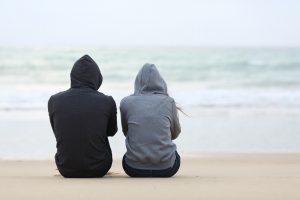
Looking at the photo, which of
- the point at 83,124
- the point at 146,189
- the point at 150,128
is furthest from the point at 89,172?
the point at 146,189

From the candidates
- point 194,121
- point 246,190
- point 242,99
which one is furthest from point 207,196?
point 242,99

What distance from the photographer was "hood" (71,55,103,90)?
18.0 feet

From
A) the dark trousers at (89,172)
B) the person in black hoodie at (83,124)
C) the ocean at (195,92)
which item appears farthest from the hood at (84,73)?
the ocean at (195,92)

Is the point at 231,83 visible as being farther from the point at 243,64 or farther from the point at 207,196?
the point at 207,196

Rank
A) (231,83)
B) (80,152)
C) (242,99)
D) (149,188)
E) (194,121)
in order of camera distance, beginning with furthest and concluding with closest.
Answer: (231,83)
(242,99)
(194,121)
(80,152)
(149,188)

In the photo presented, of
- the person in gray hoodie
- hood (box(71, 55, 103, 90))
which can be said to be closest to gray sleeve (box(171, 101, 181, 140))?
the person in gray hoodie

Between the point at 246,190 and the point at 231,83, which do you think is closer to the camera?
the point at 246,190

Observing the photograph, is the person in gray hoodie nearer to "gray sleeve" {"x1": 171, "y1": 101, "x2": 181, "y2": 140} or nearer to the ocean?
"gray sleeve" {"x1": 171, "y1": 101, "x2": 181, "y2": 140}

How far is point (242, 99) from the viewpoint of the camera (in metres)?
19.3

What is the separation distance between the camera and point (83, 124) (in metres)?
5.43

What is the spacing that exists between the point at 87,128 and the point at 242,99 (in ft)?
46.6

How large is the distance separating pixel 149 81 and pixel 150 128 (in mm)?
387

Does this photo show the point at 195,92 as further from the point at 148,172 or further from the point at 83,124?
the point at 83,124

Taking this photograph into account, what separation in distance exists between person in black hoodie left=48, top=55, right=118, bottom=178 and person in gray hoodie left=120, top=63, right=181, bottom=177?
17cm
